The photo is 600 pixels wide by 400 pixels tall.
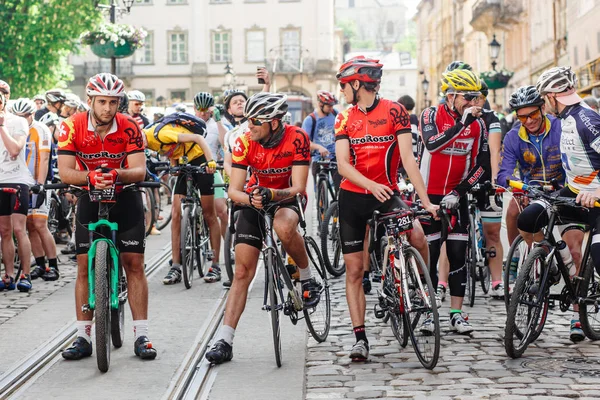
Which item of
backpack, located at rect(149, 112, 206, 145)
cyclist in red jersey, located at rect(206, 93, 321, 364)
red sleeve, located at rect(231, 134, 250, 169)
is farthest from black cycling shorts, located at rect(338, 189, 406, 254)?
backpack, located at rect(149, 112, 206, 145)

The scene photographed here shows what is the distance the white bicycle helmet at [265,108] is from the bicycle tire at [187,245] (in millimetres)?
3920

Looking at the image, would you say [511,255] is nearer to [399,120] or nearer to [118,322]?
[399,120]

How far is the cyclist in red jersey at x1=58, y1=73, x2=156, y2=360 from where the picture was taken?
315 inches

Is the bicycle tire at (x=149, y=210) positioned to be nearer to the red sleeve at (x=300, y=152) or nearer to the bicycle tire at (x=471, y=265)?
the bicycle tire at (x=471, y=265)

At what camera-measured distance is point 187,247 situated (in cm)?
1202

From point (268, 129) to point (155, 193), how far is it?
1003cm

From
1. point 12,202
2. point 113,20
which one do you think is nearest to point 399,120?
point 12,202

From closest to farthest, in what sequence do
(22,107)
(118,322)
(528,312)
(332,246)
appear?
(528,312) → (118,322) → (22,107) → (332,246)

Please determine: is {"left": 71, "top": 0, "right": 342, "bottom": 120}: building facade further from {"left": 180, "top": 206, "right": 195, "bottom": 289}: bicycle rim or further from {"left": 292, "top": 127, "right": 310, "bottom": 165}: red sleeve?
{"left": 292, "top": 127, "right": 310, "bottom": 165}: red sleeve

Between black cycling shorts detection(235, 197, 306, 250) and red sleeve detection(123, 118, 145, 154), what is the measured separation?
2.82ft

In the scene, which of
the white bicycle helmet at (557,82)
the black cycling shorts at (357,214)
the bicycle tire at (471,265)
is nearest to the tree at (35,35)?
the bicycle tire at (471,265)

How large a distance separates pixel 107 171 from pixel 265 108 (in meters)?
1.17

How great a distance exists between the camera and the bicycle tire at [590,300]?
319 inches

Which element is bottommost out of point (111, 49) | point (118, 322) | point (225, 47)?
point (118, 322)
